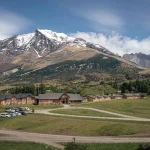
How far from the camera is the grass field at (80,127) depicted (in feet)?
234

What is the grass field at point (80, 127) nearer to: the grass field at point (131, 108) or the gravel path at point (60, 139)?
the gravel path at point (60, 139)

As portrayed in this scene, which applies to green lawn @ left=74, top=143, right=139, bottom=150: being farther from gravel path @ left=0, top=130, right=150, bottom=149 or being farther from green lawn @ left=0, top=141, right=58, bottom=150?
green lawn @ left=0, top=141, right=58, bottom=150

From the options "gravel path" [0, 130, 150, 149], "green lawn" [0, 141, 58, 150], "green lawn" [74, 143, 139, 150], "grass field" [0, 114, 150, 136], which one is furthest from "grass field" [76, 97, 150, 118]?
"green lawn" [0, 141, 58, 150]

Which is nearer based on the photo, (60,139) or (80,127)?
(60,139)

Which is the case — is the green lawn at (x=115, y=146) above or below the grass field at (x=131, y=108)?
below

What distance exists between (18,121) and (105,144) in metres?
44.8

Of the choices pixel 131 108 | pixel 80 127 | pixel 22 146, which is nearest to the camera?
pixel 22 146

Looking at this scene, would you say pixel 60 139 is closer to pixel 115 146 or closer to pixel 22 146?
pixel 22 146

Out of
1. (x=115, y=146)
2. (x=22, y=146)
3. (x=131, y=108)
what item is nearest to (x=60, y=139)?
(x=22, y=146)

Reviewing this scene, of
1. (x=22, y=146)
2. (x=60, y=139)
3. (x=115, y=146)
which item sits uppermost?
(x=60, y=139)

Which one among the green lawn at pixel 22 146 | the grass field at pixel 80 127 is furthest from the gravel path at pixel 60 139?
the grass field at pixel 80 127

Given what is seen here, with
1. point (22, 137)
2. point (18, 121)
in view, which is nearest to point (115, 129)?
point (22, 137)

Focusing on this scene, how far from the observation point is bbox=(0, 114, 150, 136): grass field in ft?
234

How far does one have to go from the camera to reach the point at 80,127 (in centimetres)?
7881
